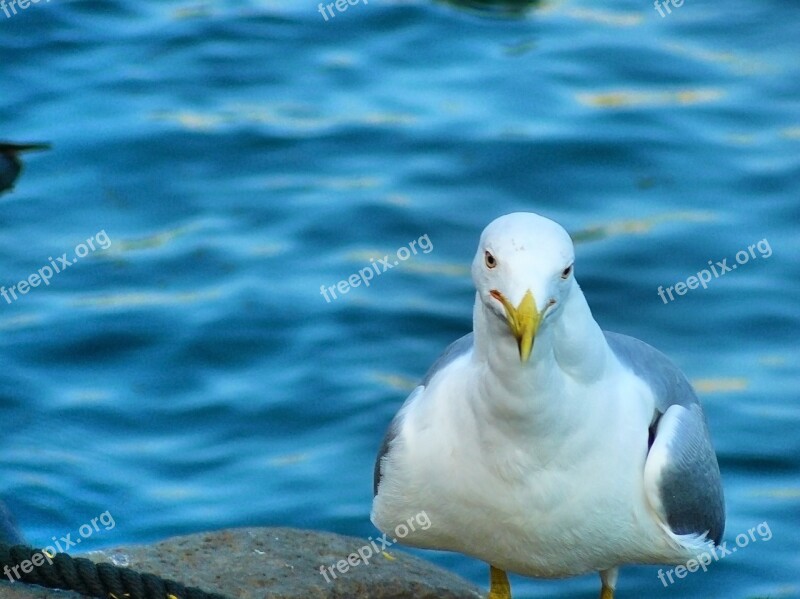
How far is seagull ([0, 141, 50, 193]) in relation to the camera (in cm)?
920

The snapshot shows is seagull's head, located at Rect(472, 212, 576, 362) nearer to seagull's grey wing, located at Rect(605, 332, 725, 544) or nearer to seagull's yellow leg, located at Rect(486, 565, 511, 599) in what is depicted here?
seagull's grey wing, located at Rect(605, 332, 725, 544)

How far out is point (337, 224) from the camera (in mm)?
8734

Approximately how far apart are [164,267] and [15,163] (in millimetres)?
1494

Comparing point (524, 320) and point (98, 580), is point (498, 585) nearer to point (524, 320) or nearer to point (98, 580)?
point (98, 580)

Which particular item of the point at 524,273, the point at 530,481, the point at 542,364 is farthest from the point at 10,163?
the point at 524,273

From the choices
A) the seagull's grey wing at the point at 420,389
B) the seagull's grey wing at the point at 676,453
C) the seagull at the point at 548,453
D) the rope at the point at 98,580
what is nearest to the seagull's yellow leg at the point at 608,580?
the seagull at the point at 548,453

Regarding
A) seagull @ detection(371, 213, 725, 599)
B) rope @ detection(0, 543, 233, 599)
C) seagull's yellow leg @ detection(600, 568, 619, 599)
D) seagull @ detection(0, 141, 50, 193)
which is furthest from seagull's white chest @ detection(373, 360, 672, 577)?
seagull @ detection(0, 141, 50, 193)

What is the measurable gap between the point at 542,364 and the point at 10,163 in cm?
609

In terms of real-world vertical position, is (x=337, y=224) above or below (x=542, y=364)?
below

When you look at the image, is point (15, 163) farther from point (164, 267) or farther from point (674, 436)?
point (674, 436)

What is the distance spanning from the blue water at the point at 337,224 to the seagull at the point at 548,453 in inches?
Answer: 79.6

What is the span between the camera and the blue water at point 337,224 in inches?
279

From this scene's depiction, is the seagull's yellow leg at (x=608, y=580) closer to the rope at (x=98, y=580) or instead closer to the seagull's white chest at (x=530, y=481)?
the seagull's white chest at (x=530, y=481)

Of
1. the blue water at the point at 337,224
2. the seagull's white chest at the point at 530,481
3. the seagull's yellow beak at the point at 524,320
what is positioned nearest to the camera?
the seagull's yellow beak at the point at 524,320
